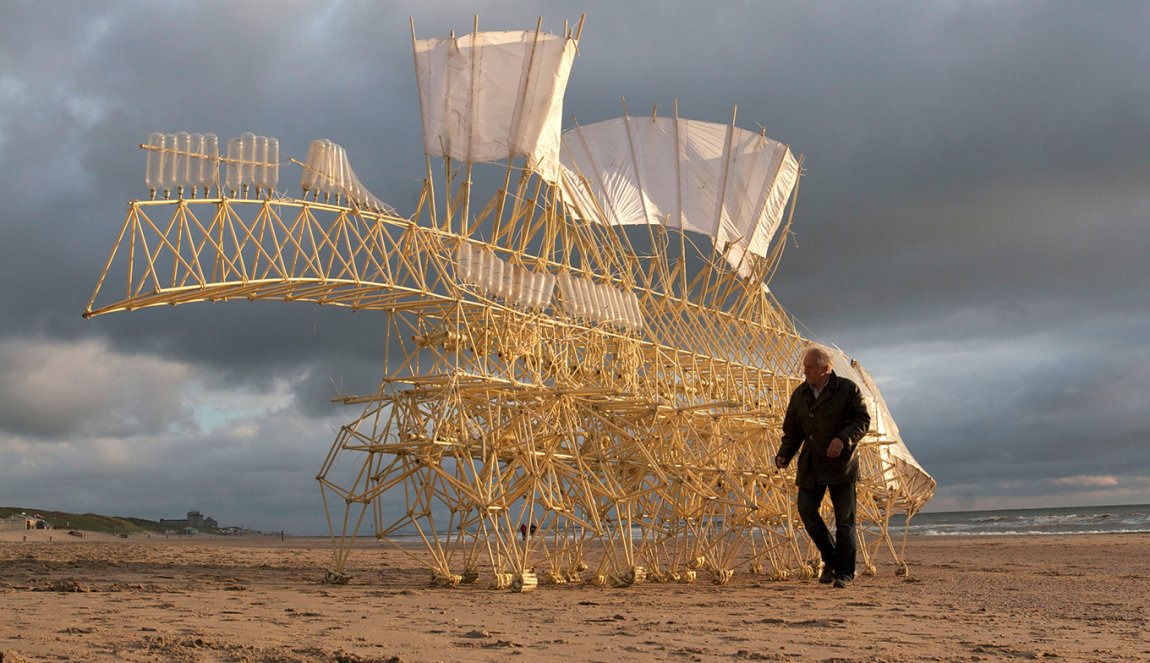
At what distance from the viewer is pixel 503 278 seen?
52.6 ft

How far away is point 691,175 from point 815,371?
12.6m

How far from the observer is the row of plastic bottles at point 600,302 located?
17266mm

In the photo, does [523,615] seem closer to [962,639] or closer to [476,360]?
[962,639]

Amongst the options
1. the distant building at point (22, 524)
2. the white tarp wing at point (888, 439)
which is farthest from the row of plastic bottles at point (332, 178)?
the distant building at point (22, 524)

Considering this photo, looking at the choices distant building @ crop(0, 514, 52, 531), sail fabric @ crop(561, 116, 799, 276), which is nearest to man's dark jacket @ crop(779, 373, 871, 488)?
sail fabric @ crop(561, 116, 799, 276)

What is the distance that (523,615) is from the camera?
10312 millimetres

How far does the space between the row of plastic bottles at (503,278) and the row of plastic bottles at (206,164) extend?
123 inches

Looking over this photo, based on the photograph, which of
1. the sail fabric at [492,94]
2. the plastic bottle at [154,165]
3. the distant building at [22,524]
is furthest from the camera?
the distant building at [22,524]

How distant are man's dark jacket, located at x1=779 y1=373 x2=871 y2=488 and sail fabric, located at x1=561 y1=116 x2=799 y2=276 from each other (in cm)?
1124

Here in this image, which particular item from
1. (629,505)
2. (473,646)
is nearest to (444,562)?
(629,505)

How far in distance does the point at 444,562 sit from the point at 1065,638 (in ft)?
29.1

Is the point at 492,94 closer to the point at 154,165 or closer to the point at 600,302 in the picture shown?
the point at 600,302

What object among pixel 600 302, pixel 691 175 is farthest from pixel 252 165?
pixel 691 175

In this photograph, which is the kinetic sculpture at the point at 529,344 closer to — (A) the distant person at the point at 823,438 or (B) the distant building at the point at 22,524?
(A) the distant person at the point at 823,438
